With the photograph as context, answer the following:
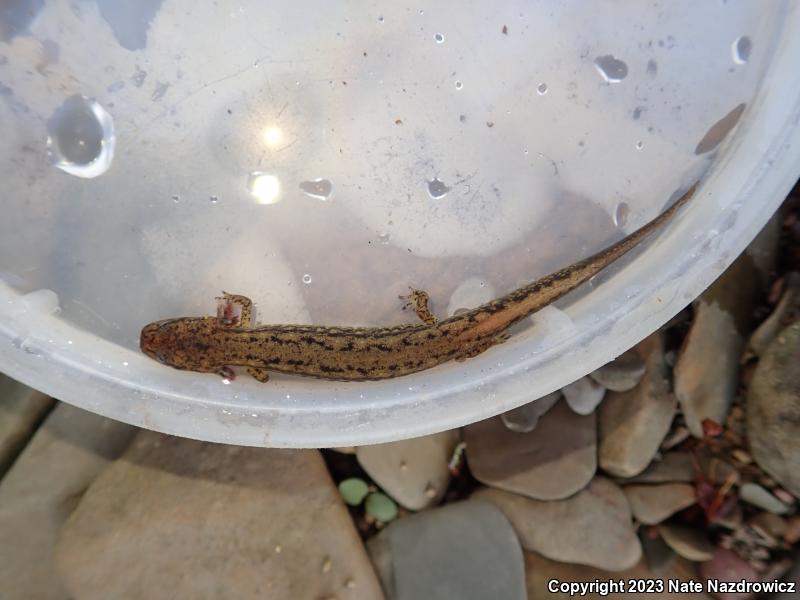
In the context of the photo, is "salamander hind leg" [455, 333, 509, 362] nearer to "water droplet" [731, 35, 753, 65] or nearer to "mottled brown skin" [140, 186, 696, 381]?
"mottled brown skin" [140, 186, 696, 381]

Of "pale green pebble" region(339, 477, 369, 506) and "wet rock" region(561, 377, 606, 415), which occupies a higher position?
"wet rock" region(561, 377, 606, 415)

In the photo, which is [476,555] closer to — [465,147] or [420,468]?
[420,468]

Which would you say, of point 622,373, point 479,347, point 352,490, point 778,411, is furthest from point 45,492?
point 778,411

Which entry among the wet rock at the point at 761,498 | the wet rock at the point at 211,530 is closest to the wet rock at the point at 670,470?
the wet rock at the point at 761,498

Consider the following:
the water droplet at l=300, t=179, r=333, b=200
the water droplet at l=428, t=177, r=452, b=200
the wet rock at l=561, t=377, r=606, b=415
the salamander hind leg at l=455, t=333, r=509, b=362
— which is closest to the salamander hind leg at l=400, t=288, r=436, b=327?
the salamander hind leg at l=455, t=333, r=509, b=362

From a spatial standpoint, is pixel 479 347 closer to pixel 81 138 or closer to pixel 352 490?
pixel 352 490

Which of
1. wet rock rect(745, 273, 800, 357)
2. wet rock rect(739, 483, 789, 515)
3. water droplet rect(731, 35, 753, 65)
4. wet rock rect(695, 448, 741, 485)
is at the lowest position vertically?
wet rock rect(739, 483, 789, 515)

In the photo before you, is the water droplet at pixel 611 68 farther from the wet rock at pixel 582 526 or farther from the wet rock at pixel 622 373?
the wet rock at pixel 582 526
